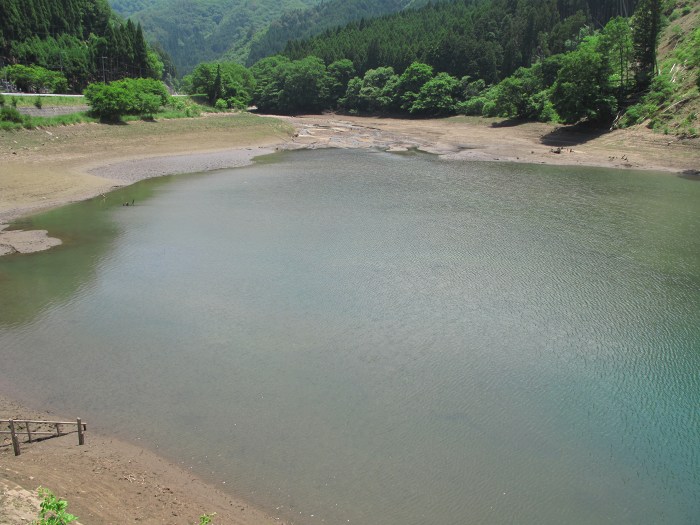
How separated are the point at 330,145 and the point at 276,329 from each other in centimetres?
4061

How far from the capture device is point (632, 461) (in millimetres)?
9688

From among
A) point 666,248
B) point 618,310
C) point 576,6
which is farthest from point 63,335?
point 576,6

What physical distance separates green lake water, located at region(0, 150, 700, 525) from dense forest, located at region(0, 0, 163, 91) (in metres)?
51.8

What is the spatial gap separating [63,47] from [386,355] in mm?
80286

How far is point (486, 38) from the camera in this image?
267 feet

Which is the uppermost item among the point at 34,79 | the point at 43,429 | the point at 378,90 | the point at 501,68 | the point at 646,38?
the point at 501,68

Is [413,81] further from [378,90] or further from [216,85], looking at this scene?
[216,85]

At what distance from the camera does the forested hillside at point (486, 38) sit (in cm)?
7356

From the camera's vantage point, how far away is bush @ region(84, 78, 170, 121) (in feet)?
147

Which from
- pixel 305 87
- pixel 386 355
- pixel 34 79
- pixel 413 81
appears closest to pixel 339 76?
pixel 305 87

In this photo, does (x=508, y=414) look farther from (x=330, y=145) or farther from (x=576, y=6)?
(x=576, y=6)

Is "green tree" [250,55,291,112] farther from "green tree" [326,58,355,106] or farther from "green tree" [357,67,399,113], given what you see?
"green tree" [357,67,399,113]

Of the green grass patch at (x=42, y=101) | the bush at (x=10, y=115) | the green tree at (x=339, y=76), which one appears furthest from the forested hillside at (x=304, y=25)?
the bush at (x=10, y=115)

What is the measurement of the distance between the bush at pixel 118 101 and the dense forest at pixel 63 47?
1586 cm
